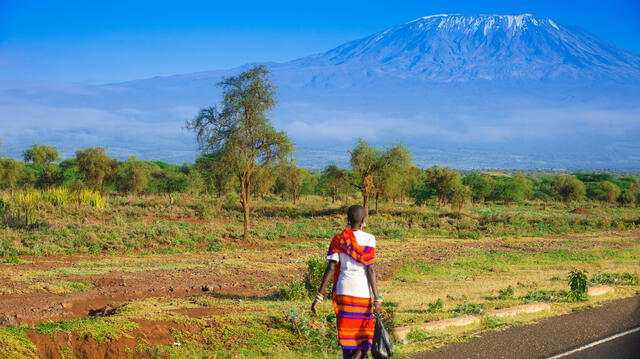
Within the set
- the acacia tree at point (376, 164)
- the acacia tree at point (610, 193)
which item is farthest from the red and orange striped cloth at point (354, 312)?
the acacia tree at point (610, 193)

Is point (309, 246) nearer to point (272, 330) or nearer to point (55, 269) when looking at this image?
point (55, 269)

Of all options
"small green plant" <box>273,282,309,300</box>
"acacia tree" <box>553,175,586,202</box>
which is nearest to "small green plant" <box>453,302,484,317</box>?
"small green plant" <box>273,282,309,300</box>

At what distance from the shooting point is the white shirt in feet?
20.6

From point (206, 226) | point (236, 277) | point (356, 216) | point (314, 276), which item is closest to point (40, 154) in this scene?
point (206, 226)

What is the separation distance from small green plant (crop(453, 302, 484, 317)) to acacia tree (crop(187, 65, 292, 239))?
622 inches

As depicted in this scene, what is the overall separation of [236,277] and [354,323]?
9132mm

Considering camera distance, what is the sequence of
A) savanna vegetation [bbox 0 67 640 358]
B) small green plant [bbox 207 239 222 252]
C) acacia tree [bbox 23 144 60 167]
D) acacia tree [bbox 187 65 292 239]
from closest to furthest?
savanna vegetation [bbox 0 67 640 358], small green plant [bbox 207 239 222 252], acacia tree [bbox 187 65 292 239], acacia tree [bbox 23 144 60 167]

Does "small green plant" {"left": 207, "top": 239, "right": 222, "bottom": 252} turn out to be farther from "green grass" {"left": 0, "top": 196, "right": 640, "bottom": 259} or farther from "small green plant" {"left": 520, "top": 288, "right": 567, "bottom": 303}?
"small green plant" {"left": 520, "top": 288, "right": 567, "bottom": 303}

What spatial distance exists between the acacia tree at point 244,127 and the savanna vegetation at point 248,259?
6 cm

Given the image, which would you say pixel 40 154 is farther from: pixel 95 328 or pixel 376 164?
pixel 95 328

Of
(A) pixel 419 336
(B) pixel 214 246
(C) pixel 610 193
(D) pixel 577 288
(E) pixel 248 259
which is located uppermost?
(C) pixel 610 193

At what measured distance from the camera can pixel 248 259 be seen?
1956 cm

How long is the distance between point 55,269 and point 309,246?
11.2 metres

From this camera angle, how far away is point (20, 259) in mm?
17922
